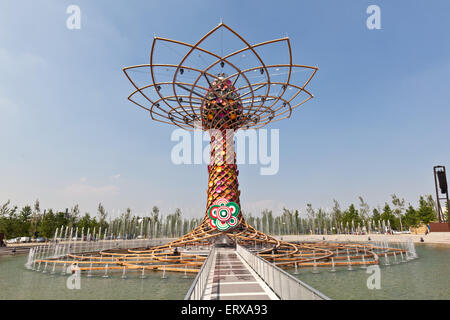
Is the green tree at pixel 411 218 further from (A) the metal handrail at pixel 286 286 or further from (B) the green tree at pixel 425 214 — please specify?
(A) the metal handrail at pixel 286 286

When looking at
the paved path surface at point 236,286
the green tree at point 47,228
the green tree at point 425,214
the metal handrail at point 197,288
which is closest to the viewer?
the metal handrail at point 197,288

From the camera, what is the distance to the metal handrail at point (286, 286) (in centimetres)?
539

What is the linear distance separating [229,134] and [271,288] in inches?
833

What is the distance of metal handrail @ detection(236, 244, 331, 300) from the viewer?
5393 mm

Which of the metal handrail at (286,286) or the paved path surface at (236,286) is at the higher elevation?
the metal handrail at (286,286)

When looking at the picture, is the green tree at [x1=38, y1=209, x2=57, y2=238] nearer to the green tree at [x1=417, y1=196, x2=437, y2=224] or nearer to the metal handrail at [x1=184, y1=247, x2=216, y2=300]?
the metal handrail at [x1=184, y1=247, x2=216, y2=300]

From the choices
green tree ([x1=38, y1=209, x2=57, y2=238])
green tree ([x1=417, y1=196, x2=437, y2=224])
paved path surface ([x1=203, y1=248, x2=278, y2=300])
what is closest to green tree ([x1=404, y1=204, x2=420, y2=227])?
green tree ([x1=417, y1=196, x2=437, y2=224])

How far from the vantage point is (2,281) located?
1528cm

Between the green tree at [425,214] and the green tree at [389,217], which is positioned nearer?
the green tree at [425,214]

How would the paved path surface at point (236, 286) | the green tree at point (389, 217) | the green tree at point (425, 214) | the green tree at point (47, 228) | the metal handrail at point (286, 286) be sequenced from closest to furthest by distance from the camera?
the metal handrail at point (286, 286), the paved path surface at point (236, 286), the green tree at point (47, 228), the green tree at point (425, 214), the green tree at point (389, 217)

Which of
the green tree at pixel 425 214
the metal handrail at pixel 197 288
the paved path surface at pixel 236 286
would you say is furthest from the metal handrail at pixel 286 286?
the green tree at pixel 425 214

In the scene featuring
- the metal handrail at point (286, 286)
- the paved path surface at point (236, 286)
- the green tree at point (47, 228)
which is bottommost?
the green tree at point (47, 228)

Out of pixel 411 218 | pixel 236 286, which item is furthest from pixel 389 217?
pixel 236 286
